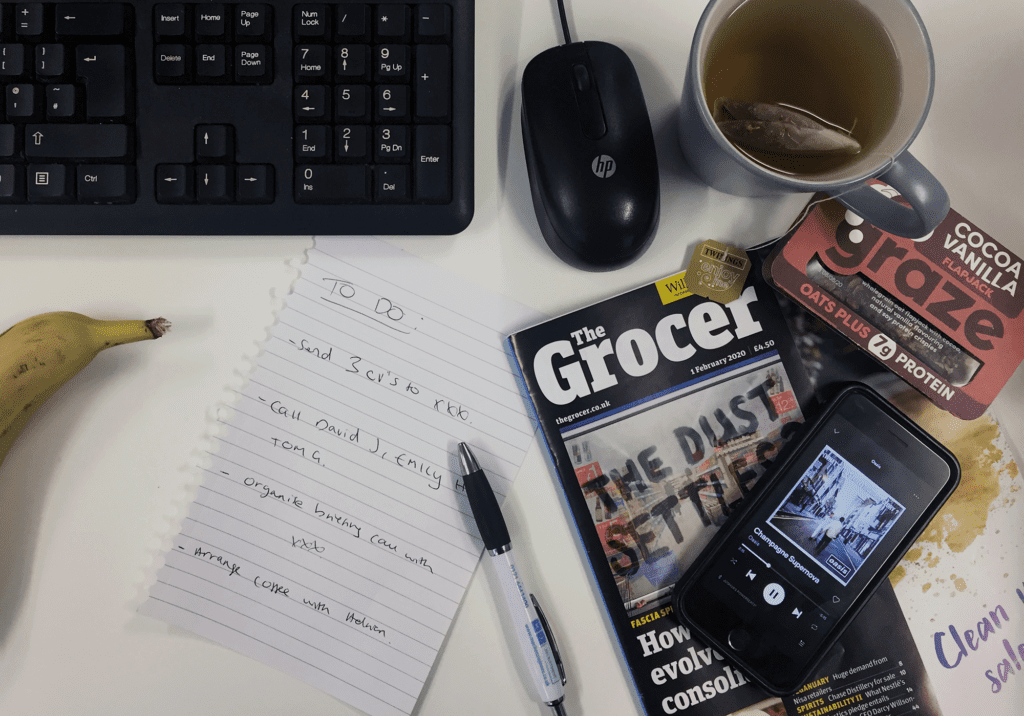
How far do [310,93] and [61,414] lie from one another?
28 centimetres

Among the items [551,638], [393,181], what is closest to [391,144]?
[393,181]

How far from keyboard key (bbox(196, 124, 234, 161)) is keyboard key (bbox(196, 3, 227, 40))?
6cm

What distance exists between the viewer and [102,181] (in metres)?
0.43

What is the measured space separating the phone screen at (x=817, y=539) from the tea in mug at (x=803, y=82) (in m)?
0.18

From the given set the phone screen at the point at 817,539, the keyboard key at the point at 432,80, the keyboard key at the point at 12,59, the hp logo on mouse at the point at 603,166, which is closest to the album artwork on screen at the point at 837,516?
the phone screen at the point at 817,539

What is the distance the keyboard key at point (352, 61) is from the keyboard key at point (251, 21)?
0.16ft

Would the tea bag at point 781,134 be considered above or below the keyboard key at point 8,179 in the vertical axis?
above

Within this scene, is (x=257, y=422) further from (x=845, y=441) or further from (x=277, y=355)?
(x=845, y=441)

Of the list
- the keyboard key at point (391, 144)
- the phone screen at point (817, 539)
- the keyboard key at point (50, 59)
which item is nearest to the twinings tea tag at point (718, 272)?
the phone screen at point (817, 539)

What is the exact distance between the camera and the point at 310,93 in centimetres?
43

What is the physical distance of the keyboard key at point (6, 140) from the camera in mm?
420

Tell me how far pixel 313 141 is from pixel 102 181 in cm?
13

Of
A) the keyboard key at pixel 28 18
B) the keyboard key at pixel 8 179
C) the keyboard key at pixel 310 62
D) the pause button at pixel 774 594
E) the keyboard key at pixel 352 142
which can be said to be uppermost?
the keyboard key at pixel 28 18

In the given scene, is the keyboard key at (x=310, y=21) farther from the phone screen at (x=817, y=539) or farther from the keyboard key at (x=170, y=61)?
the phone screen at (x=817, y=539)
